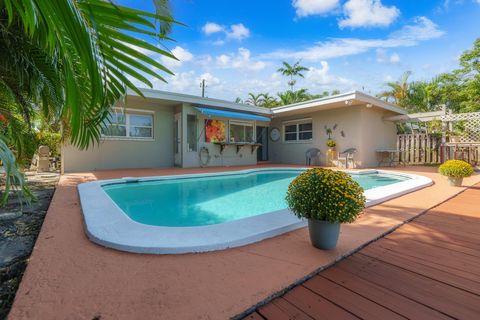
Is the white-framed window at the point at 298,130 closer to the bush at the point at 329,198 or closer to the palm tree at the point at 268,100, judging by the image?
the bush at the point at 329,198

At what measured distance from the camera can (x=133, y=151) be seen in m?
9.98

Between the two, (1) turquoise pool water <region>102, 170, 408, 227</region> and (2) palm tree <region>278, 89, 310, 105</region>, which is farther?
(2) palm tree <region>278, 89, 310, 105</region>

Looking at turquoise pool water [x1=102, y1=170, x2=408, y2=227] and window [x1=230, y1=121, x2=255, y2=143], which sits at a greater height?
window [x1=230, y1=121, x2=255, y2=143]

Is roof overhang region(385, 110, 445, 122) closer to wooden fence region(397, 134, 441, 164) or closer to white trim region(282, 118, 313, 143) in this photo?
wooden fence region(397, 134, 441, 164)

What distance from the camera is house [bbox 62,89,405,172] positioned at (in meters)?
9.55

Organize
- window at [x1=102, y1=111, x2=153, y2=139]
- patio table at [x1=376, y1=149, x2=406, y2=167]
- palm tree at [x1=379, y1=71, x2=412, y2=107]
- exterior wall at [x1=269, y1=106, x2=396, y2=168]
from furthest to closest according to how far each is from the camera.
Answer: palm tree at [x1=379, y1=71, x2=412, y2=107] < patio table at [x1=376, y1=149, x2=406, y2=167] < exterior wall at [x1=269, y1=106, x2=396, y2=168] < window at [x1=102, y1=111, x2=153, y2=139]

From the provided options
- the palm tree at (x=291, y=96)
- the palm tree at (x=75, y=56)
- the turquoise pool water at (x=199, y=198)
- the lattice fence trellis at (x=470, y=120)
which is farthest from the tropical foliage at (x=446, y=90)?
the palm tree at (x=75, y=56)

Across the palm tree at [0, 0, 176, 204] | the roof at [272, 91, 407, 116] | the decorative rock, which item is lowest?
the decorative rock

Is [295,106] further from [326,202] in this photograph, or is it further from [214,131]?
[326,202]

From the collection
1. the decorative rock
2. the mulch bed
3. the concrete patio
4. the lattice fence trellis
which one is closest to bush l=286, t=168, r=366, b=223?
the concrete patio

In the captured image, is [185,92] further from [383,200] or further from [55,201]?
[383,200]

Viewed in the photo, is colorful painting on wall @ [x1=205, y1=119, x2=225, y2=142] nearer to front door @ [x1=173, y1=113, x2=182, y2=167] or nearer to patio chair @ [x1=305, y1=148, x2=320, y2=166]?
front door @ [x1=173, y1=113, x2=182, y2=167]

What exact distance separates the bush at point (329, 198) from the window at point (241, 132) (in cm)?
1005

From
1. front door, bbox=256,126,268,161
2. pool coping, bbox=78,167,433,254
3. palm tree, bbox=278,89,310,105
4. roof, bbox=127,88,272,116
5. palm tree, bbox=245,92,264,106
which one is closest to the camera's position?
pool coping, bbox=78,167,433,254
